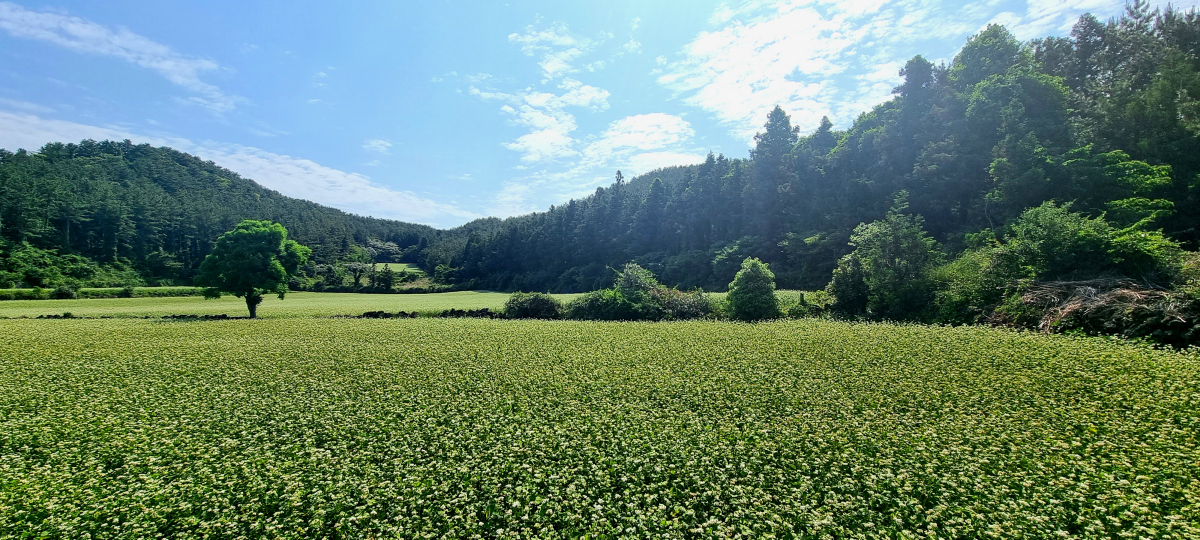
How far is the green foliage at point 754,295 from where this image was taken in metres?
24.4

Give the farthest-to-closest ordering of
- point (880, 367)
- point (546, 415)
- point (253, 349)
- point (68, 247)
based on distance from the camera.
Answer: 1. point (68, 247)
2. point (253, 349)
3. point (880, 367)
4. point (546, 415)

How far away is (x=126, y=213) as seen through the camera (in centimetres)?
7488

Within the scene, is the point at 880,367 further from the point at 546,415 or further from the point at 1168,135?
the point at 1168,135

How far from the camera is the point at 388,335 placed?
19359mm

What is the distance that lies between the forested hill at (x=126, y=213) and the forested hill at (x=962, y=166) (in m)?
55.0

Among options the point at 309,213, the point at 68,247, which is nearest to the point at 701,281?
the point at 68,247

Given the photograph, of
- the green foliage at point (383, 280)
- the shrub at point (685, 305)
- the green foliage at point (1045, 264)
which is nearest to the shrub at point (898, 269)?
the green foliage at point (1045, 264)

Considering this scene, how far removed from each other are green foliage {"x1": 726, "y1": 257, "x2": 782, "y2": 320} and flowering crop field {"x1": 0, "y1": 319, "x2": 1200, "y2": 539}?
1133cm

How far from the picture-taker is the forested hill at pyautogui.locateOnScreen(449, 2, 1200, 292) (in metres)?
26.1

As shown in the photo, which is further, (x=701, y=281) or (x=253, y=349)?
(x=701, y=281)

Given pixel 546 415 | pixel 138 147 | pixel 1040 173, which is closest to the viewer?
pixel 546 415

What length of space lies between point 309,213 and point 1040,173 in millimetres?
135280

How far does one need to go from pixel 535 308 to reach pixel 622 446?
23581 mm

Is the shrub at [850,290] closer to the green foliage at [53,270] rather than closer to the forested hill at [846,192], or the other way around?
the forested hill at [846,192]
